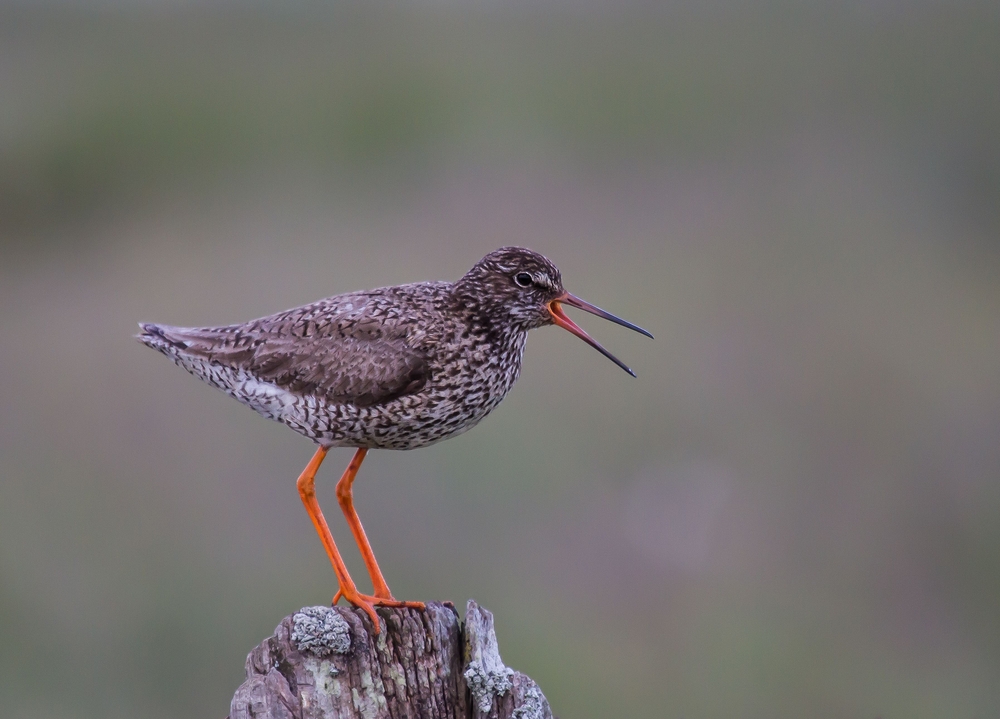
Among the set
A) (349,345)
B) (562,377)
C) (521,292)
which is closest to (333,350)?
(349,345)

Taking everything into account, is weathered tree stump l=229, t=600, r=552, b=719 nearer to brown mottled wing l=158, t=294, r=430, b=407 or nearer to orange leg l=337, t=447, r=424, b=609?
orange leg l=337, t=447, r=424, b=609

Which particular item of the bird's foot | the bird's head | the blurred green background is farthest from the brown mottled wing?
the blurred green background

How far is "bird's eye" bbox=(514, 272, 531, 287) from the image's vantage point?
15.0 ft

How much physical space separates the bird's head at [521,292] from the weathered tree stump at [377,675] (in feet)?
4.53

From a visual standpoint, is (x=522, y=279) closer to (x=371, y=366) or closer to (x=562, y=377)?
(x=371, y=366)

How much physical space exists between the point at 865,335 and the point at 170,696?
7.96 metres

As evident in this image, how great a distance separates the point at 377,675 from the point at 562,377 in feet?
22.5

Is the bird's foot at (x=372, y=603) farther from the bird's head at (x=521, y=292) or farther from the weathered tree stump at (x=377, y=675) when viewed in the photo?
the bird's head at (x=521, y=292)

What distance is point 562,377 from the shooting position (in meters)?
10.5

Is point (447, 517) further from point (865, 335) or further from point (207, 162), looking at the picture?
point (207, 162)

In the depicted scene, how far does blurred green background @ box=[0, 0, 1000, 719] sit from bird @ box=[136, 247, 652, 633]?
2.99m

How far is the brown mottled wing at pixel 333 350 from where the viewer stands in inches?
173

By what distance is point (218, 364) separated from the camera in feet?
16.0

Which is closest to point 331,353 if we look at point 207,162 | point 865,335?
point 865,335
